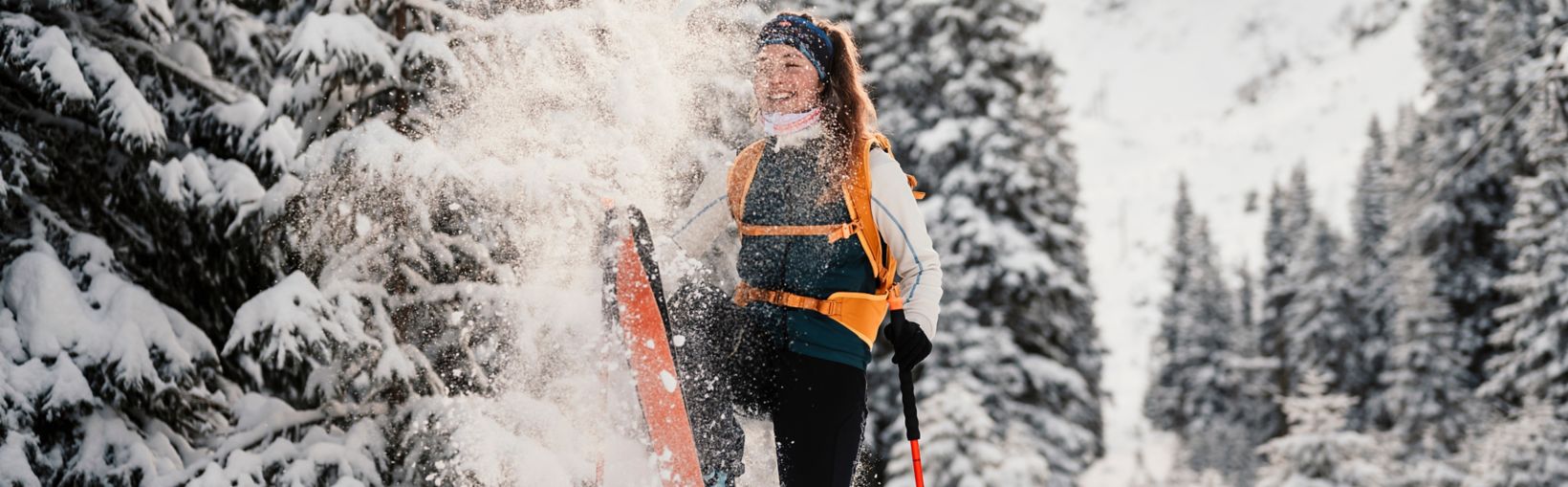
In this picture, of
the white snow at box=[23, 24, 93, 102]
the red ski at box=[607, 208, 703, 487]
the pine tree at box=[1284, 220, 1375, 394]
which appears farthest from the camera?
the pine tree at box=[1284, 220, 1375, 394]

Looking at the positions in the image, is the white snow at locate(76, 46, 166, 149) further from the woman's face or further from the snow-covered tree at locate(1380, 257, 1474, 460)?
the snow-covered tree at locate(1380, 257, 1474, 460)

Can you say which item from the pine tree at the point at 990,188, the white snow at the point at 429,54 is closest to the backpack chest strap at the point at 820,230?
the white snow at the point at 429,54

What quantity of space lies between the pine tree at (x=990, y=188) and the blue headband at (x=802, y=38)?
12984mm

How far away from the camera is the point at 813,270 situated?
13.0ft

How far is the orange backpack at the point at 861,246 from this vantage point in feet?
12.8

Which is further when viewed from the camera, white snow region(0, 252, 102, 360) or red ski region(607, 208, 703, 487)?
white snow region(0, 252, 102, 360)

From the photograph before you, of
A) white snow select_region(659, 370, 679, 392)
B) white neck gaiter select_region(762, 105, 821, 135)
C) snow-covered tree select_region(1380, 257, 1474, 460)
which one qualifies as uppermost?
white neck gaiter select_region(762, 105, 821, 135)

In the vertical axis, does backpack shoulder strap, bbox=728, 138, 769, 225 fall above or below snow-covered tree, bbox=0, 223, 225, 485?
above

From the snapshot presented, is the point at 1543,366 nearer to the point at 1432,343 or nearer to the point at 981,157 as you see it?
the point at 1432,343

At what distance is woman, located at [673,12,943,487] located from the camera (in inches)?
154

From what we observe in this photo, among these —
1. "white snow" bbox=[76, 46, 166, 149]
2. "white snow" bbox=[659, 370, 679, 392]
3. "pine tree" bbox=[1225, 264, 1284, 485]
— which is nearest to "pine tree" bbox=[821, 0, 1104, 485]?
"white snow" bbox=[76, 46, 166, 149]

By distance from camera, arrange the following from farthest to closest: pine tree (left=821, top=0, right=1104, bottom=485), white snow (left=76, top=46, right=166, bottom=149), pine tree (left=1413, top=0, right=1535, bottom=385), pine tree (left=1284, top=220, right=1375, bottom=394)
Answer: pine tree (left=1284, top=220, right=1375, bottom=394), pine tree (left=1413, top=0, right=1535, bottom=385), pine tree (left=821, top=0, right=1104, bottom=485), white snow (left=76, top=46, right=166, bottom=149)

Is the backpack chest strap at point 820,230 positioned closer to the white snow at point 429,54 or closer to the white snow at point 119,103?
the white snow at point 429,54

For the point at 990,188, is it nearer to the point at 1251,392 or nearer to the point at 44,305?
the point at 44,305
